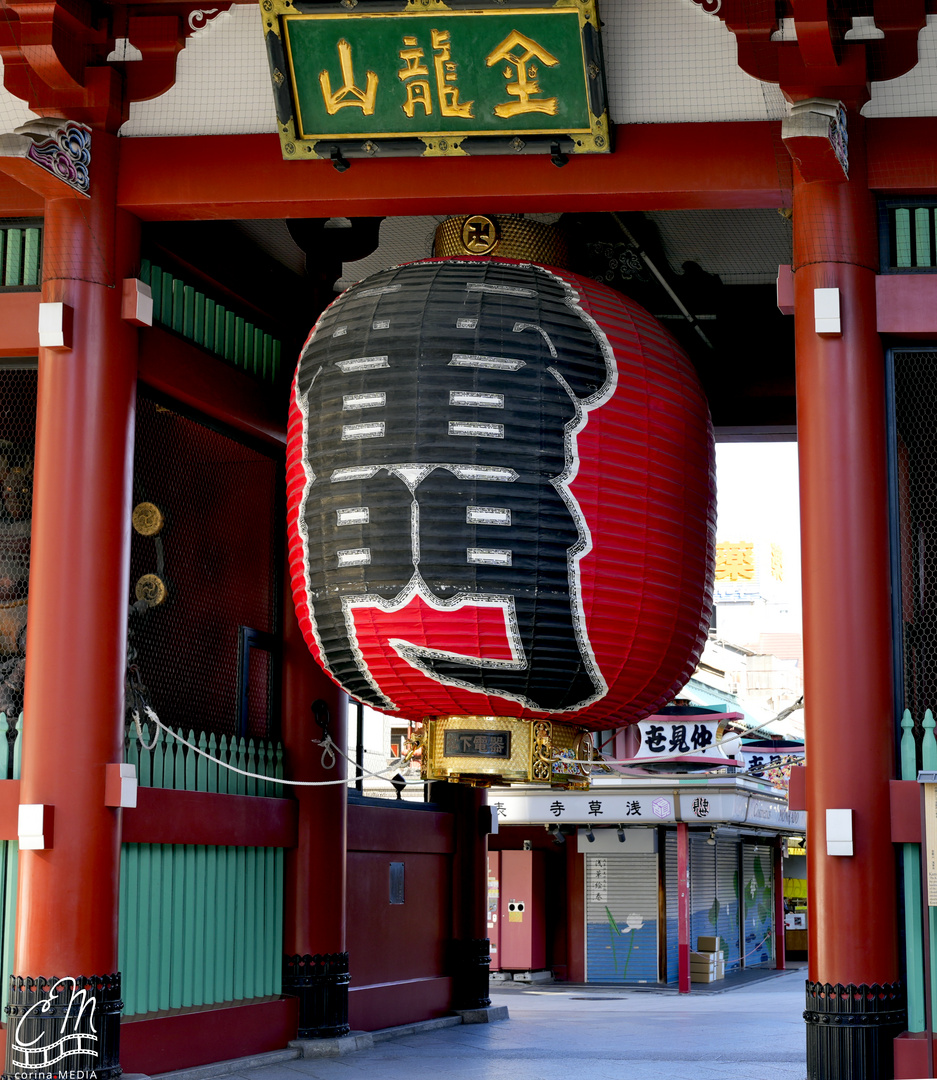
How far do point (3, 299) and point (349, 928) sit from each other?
20.0 feet

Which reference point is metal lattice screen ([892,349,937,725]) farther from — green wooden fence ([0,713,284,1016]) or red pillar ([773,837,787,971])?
red pillar ([773,837,787,971])

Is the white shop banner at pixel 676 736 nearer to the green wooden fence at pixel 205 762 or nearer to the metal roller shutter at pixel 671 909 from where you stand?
the metal roller shutter at pixel 671 909

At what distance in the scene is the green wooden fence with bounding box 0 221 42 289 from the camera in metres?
8.84

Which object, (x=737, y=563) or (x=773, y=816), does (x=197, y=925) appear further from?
(x=737, y=563)

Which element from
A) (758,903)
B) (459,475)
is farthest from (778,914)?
(459,475)

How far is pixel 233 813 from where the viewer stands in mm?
9836

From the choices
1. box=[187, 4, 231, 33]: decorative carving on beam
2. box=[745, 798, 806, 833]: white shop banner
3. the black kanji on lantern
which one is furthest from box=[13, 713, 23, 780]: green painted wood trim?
box=[745, 798, 806, 833]: white shop banner

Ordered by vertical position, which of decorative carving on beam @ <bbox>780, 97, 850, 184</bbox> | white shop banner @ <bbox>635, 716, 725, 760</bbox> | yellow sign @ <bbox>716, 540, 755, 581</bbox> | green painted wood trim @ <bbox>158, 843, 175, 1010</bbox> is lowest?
green painted wood trim @ <bbox>158, 843, 175, 1010</bbox>

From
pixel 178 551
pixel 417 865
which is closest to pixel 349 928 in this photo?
pixel 417 865

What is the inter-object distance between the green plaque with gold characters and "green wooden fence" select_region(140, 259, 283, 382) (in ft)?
5.41

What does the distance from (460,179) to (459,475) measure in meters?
2.17

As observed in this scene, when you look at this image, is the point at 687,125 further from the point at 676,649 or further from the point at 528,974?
the point at 528,974

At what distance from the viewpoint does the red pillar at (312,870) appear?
35.0 feet

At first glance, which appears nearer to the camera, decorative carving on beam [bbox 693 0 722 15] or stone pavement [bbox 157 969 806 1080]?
decorative carving on beam [bbox 693 0 722 15]
